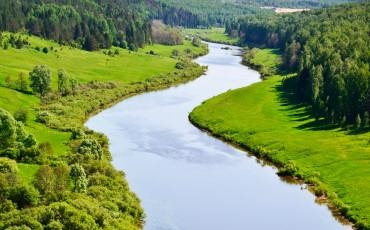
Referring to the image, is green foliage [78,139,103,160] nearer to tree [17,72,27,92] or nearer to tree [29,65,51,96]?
tree [29,65,51,96]

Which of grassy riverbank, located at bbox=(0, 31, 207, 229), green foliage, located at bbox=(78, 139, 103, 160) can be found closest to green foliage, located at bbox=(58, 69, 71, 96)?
grassy riverbank, located at bbox=(0, 31, 207, 229)

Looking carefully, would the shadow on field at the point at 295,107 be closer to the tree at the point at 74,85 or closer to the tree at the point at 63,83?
the tree at the point at 74,85

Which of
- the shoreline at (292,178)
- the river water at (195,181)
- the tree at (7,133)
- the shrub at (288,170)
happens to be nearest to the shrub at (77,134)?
the river water at (195,181)

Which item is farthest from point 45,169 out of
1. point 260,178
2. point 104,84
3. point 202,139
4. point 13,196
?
point 104,84

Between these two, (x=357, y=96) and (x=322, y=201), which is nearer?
(x=322, y=201)

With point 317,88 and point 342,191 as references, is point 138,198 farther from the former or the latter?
point 317,88

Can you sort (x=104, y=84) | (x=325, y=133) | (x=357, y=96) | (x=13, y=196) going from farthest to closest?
(x=104, y=84), (x=357, y=96), (x=325, y=133), (x=13, y=196)

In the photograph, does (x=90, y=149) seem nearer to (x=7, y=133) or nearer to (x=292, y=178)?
(x=7, y=133)
